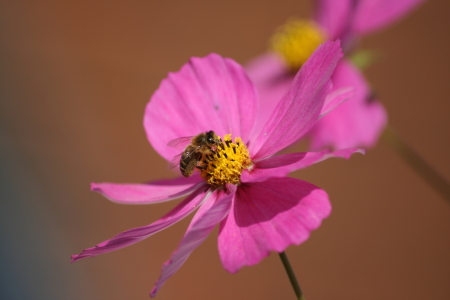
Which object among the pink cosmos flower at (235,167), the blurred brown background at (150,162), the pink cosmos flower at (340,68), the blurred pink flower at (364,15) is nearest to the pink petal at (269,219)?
the pink cosmos flower at (235,167)

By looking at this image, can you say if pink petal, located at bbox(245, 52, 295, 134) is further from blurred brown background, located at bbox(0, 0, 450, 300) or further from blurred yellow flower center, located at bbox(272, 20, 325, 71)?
blurred brown background, located at bbox(0, 0, 450, 300)

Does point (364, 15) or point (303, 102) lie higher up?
point (364, 15)

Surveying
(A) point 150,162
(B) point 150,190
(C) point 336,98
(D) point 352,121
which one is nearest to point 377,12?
(D) point 352,121

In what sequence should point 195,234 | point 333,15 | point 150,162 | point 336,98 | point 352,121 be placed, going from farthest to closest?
point 150,162 < point 333,15 < point 352,121 < point 336,98 < point 195,234

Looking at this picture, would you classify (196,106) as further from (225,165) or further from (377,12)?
(377,12)

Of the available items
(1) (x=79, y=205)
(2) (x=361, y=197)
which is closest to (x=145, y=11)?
(1) (x=79, y=205)

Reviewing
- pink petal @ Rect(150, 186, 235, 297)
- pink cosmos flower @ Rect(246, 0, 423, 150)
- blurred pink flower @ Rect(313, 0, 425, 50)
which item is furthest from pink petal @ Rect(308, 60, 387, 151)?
pink petal @ Rect(150, 186, 235, 297)

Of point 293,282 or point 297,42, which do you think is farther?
point 297,42
